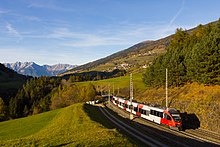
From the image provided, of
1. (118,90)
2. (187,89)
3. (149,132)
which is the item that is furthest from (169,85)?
(118,90)

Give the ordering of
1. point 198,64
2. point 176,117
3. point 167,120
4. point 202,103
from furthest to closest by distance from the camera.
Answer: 1. point 198,64
2. point 202,103
3. point 167,120
4. point 176,117

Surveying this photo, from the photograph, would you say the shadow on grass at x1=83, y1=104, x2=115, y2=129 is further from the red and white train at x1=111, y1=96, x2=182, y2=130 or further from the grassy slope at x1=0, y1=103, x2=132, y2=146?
the red and white train at x1=111, y1=96, x2=182, y2=130

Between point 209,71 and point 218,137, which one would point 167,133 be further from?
point 209,71

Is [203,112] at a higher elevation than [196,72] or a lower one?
lower

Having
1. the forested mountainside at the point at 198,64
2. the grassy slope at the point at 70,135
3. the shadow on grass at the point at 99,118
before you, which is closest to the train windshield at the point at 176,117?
the shadow on grass at the point at 99,118

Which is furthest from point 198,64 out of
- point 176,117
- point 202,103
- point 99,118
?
point 99,118

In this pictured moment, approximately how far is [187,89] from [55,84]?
488 ft

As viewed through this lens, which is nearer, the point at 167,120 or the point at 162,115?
the point at 167,120

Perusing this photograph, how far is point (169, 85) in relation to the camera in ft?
243

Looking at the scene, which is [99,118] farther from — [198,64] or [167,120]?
[198,64]

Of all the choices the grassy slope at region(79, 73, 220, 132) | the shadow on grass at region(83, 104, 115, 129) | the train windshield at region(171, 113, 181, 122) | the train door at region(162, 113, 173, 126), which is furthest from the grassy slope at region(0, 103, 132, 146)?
the grassy slope at region(79, 73, 220, 132)

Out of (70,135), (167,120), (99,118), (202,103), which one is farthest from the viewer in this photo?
(99,118)

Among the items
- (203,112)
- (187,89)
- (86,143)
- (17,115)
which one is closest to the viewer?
(86,143)

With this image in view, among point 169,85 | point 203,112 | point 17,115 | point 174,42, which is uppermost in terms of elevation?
point 174,42
